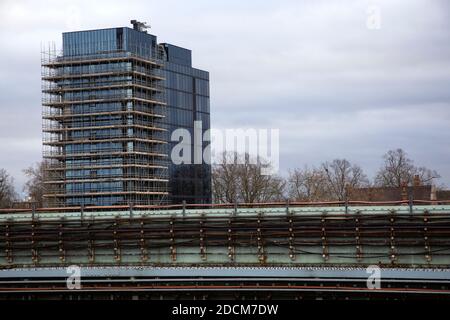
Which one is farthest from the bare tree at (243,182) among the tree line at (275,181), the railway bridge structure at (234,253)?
the railway bridge structure at (234,253)


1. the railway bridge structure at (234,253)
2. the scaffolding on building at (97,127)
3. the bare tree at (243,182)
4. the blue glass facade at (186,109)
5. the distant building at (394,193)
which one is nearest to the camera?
the railway bridge structure at (234,253)

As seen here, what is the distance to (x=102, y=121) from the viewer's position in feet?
359

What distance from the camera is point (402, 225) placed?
1209 inches

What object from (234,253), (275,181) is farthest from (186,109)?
(234,253)

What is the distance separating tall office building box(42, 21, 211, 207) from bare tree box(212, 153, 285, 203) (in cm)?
1035

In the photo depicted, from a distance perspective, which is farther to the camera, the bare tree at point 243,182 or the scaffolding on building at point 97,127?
the bare tree at point 243,182

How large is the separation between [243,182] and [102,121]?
877 inches

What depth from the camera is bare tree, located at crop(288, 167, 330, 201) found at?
114562mm

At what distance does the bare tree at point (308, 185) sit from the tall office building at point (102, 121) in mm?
22119

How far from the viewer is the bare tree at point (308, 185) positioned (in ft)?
376

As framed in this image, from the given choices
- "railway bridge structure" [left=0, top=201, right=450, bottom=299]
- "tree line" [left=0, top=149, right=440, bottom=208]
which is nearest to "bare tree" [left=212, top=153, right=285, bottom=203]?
"tree line" [left=0, top=149, right=440, bottom=208]

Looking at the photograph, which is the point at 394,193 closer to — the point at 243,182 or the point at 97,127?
the point at 243,182

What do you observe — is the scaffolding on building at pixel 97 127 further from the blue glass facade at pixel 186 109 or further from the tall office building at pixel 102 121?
the blue glass facade at pixel 186 109
